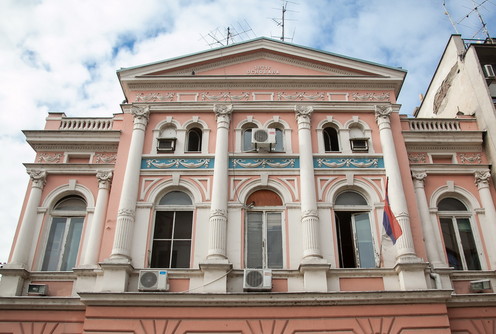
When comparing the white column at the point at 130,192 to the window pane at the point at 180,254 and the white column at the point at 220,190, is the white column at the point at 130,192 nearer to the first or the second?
the window pane at the point at 180,254

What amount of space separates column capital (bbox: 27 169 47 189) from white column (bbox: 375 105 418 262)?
10.2 m

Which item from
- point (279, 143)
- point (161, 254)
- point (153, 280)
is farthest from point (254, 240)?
point (279, 143)

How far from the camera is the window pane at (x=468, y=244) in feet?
47.4

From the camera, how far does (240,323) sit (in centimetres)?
1249

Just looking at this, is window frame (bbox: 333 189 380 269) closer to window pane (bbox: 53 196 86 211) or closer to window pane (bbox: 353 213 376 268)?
window pane (bbox: 353 213 376 268)

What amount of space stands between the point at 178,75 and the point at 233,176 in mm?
4084

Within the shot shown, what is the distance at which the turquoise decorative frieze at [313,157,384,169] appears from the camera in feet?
50.2

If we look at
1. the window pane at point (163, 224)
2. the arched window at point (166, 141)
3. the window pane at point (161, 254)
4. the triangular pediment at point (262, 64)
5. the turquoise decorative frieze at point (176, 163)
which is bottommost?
the window pane at point (161, 254)

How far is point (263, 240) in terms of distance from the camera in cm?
1420

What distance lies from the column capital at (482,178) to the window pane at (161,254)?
932 centimetres

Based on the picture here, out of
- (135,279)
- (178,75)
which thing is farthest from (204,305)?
(178,75)

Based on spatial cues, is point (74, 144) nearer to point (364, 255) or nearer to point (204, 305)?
point (204, 305)

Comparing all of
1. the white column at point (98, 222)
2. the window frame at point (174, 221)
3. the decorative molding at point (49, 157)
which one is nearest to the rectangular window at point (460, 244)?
the window frame at point (174, 221)

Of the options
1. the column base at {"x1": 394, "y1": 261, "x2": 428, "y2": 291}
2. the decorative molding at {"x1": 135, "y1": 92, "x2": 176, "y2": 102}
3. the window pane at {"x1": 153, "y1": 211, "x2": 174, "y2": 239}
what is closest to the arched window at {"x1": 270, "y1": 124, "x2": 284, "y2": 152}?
the decorative molding at {"x1": 135, "y1": 92, "x2": 176, "y2": 102}
